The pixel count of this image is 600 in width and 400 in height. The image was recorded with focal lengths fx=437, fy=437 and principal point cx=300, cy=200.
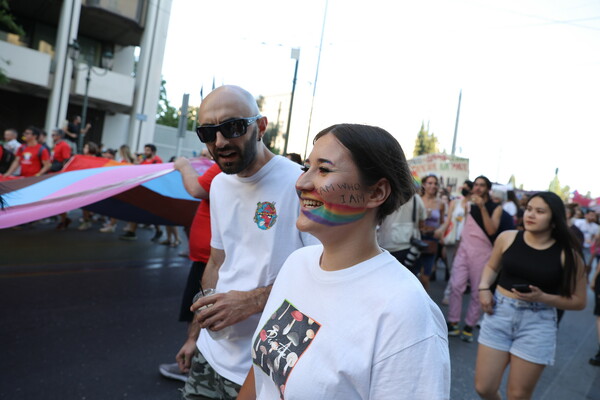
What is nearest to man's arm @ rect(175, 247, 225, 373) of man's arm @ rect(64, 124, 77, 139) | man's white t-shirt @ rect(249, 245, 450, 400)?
man's white t-shirt @ rect(249, 245, 450, 400)

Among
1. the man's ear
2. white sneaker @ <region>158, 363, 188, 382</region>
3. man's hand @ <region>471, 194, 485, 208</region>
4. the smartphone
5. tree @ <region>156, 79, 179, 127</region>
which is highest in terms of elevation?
tree @ <region>156, 79, 179, 127</region>

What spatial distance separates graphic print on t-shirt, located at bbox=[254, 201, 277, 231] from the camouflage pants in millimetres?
716

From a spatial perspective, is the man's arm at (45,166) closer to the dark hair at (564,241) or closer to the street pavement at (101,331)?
the street pavement at (101,331)

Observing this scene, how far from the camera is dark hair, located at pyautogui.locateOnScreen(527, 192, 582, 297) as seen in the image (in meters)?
3.00

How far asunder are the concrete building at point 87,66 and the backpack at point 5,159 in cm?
970

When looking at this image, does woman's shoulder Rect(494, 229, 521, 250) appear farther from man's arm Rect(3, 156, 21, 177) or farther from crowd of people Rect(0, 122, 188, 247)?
man's arm Rect(3, 156, 21, 177)

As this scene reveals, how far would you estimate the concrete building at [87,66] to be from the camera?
1762 cm

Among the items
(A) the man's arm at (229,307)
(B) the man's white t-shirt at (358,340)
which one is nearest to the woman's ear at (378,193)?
(B) the man's white t-shirt at (358,340)

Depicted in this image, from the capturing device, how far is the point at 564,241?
3100mm

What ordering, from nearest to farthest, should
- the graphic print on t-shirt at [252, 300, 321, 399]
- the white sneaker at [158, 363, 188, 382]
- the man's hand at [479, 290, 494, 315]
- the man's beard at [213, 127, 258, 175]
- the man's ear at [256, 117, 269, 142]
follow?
the graphic print on t-shirt at [252, 300, 321, 399]
the man's beard at [213, 127, 258, 175]
the man's ear at [256, 117, 269, 142]
the man's hand at [479, 290, 494, 315]
the white sneaker at [158, 363, 188, 382]

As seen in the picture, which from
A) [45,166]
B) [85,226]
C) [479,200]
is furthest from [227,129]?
[85,226]

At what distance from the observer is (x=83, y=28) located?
2031cm

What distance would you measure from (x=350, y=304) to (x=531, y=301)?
229cm

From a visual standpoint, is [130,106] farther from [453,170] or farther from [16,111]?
[453,170]
